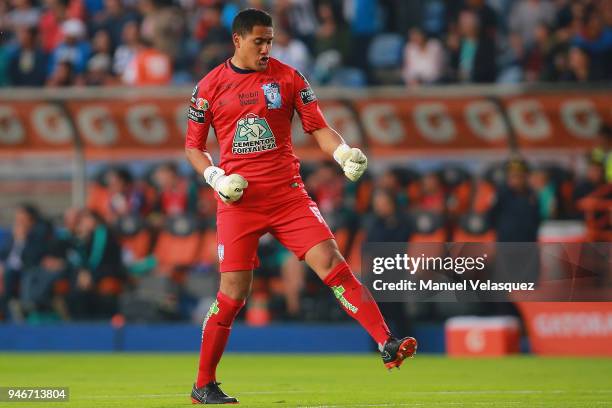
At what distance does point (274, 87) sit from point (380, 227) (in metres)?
7.19

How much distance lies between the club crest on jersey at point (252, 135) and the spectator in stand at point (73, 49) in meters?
11.6

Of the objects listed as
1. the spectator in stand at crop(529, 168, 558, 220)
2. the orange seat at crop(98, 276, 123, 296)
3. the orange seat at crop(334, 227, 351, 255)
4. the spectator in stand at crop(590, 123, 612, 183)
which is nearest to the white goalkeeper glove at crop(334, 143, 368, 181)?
the spectator in stand at crop(590, 123, 612, 183)


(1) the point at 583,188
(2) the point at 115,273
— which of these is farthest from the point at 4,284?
(1) the point at 583,188

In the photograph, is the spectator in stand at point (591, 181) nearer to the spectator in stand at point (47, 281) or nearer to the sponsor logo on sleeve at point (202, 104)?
the spectator in stand at point (47, 281)

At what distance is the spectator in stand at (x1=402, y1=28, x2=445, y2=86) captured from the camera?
1764 centimetres

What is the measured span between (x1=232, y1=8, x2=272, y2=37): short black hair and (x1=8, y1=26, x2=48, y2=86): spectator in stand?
1190 cm

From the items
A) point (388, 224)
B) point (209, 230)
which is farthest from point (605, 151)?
point (209, 230)

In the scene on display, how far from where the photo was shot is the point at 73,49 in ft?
64.8

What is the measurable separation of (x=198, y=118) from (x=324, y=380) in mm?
3472

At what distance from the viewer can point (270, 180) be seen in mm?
8172

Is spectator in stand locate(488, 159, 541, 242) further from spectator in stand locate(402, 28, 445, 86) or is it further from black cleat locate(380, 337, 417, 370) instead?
black cleat locate(380, 337, 417, 370)

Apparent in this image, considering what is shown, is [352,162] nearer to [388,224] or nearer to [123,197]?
[388,224]

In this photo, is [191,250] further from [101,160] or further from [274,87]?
[274,87]

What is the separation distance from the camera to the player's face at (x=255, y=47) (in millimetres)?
8039
